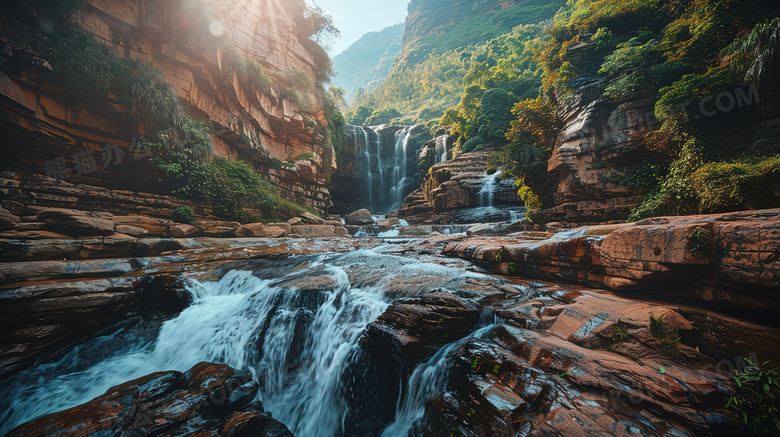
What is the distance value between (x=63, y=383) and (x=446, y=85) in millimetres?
53984

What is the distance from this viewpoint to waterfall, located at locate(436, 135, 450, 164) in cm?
2434

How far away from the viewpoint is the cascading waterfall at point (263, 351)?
3.34 m

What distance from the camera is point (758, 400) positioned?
5.90 feet

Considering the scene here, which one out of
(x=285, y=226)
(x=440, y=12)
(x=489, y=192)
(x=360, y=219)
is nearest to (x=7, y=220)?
(x=285, y=226)

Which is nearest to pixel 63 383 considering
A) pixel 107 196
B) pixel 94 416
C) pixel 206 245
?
pixel 94 416

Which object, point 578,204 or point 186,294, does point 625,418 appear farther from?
point 578,204

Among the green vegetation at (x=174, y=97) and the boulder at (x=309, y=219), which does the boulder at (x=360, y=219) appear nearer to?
the boulder at (x=309, y=219)

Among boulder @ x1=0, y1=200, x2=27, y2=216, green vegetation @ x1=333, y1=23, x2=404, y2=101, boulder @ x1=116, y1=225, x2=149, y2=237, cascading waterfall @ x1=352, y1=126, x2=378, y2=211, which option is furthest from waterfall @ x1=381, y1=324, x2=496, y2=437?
green vegetation @ x1=333, y1=23, x2=404, y2=101

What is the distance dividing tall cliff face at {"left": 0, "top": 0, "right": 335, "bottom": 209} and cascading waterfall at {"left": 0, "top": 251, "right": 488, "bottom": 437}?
781cm

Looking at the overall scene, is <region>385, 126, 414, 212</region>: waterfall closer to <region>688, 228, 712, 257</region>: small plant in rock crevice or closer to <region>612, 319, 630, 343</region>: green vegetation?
<region>688, 228, 712, 257</region>: small plant in rock crevice

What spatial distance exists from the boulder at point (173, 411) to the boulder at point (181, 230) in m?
6.57

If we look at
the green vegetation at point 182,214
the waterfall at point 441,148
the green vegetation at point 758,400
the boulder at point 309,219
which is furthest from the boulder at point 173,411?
the waterfall at point 441,148

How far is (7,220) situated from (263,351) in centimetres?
697

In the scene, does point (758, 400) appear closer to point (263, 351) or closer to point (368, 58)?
point (263, 351)
